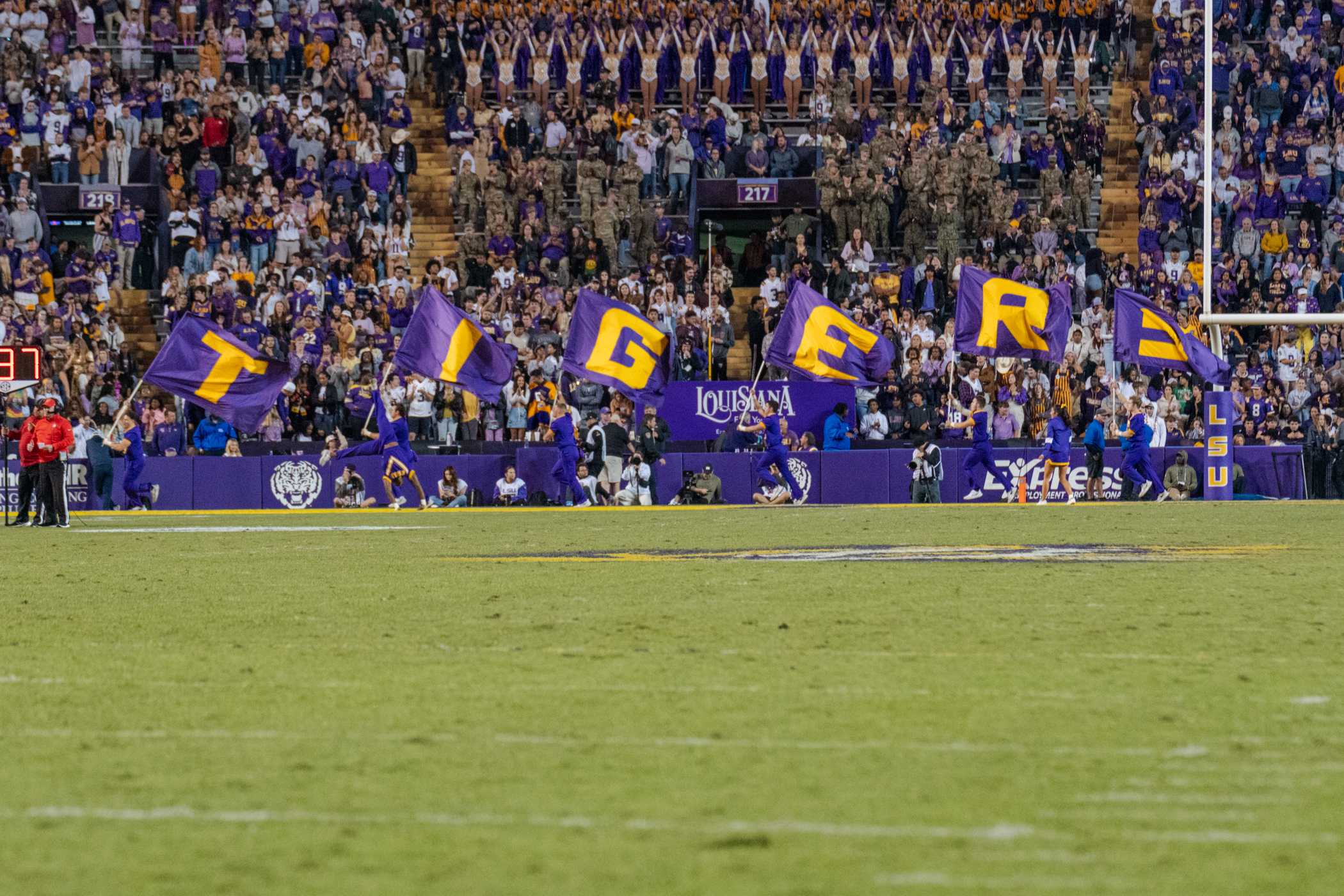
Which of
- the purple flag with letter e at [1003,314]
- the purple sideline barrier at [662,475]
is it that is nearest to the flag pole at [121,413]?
the purple sideline barrier at [662,475]

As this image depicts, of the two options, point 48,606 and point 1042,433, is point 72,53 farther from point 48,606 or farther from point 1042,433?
point 48,606

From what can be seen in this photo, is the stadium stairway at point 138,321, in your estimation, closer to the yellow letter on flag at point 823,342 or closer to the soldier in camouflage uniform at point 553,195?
the soldier in camouflage uniform at point 553,195

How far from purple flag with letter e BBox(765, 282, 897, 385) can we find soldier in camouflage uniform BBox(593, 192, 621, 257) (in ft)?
17.3

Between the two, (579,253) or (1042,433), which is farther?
(579,253)

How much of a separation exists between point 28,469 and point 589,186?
468 inches

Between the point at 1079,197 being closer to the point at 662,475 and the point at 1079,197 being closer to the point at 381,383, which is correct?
the point at 662,475

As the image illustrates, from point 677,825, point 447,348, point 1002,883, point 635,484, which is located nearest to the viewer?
point 1002,883

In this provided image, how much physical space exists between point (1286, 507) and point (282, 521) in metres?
12.1

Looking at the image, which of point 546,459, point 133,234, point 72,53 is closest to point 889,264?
point 546,459

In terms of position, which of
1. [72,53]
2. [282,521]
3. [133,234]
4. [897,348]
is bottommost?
[282,521]

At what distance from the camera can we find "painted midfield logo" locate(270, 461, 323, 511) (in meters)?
27.9

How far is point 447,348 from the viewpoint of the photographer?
26.0 meters

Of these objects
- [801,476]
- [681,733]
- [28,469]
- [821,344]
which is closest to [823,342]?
[821,344]

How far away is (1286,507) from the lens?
76.3ft
